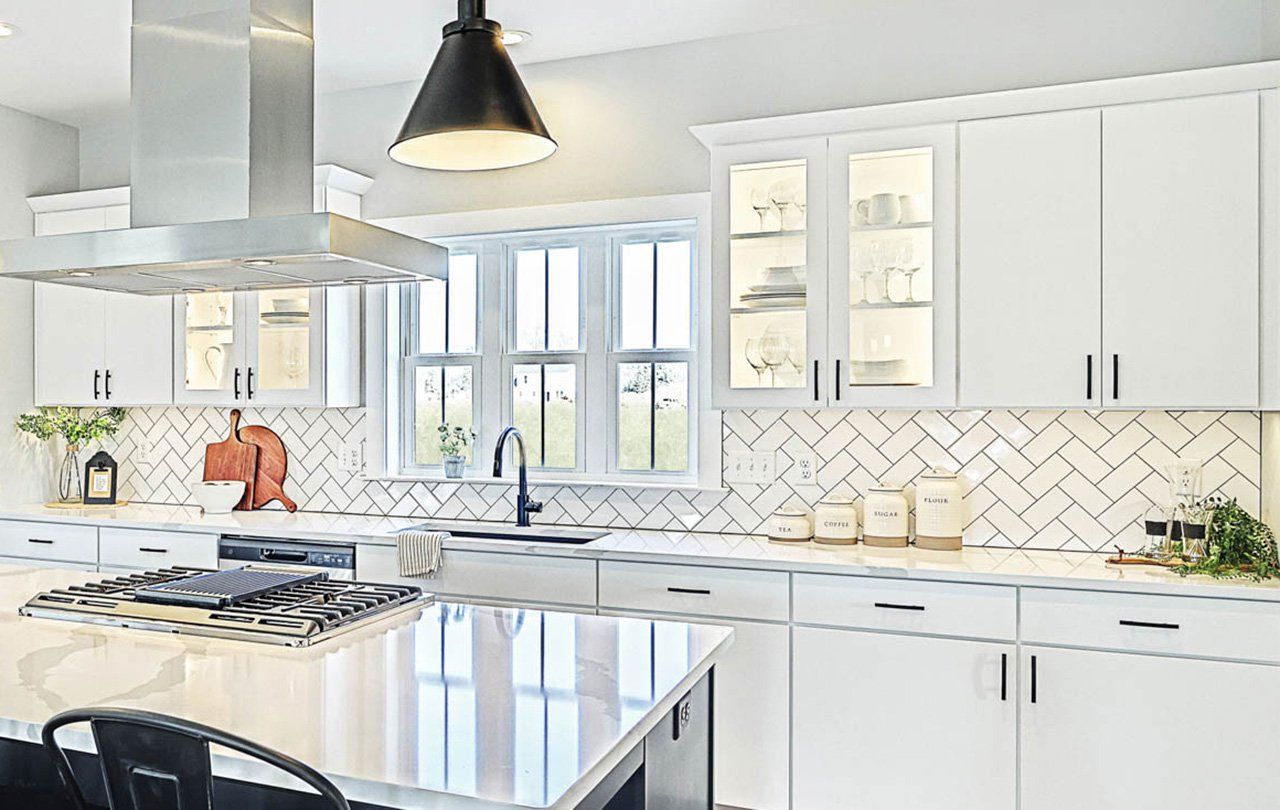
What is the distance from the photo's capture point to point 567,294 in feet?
13.0

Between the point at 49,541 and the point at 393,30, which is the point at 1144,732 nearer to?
the point at 393,30

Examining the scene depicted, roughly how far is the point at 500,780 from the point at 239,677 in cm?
72

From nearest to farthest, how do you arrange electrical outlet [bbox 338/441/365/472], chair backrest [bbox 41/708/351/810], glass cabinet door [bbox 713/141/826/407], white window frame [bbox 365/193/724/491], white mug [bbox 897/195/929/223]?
chair backrest [bbox 41/708/351/810], white mug [bbox 897/195/929/223], glass cabinet door [bbox 713/141/826/407], white window frame [bbox 365/193/724/491], electrical outlet [bbox 338/441/365/472]

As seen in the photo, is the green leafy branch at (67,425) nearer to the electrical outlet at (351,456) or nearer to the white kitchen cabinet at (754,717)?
the electrical outlet at (351,456)

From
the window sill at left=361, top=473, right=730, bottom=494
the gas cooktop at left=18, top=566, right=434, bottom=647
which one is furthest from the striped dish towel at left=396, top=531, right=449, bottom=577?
the gas cooktop at left=18, top=566, right=434, bottom=647

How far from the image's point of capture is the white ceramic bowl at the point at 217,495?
413cm

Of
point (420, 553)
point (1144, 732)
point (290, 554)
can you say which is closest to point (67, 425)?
point (290, 554)

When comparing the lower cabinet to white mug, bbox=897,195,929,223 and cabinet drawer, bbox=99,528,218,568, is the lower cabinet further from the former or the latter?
cabinet drawer, bbox=99,528,218,568

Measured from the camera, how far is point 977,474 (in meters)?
3.34

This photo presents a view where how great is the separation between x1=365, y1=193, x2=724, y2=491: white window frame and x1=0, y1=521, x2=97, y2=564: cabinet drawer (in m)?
1.20

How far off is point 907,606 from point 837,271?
3.70 ft

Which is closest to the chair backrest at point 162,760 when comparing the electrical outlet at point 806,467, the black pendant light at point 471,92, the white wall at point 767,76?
the black pendant light at point 471,92

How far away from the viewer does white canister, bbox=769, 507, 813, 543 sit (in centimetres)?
337

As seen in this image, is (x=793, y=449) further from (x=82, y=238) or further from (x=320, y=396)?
(x=82, y=238)
